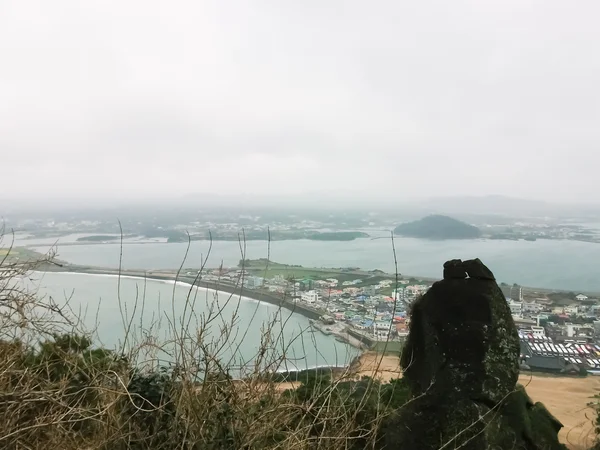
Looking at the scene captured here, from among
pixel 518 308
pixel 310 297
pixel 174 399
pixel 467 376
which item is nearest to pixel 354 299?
pixel 310 297

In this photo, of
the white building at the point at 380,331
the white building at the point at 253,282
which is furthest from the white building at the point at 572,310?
the white building at the point at 253,282

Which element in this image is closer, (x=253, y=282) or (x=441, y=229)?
(x=253, y=282)

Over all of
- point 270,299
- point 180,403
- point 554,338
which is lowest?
point 554,338

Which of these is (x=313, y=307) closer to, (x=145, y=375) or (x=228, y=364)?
(x=228, y=364)

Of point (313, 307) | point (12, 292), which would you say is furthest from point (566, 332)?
point (12, 292)

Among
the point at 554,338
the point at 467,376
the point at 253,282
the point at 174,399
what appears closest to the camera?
the point at 174,399

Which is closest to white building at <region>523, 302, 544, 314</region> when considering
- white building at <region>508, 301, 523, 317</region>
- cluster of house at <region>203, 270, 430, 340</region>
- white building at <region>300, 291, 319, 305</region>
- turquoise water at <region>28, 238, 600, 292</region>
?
white building at <region>508, 301, 523, 317</region>

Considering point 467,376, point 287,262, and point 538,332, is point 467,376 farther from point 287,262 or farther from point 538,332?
point 538,332
